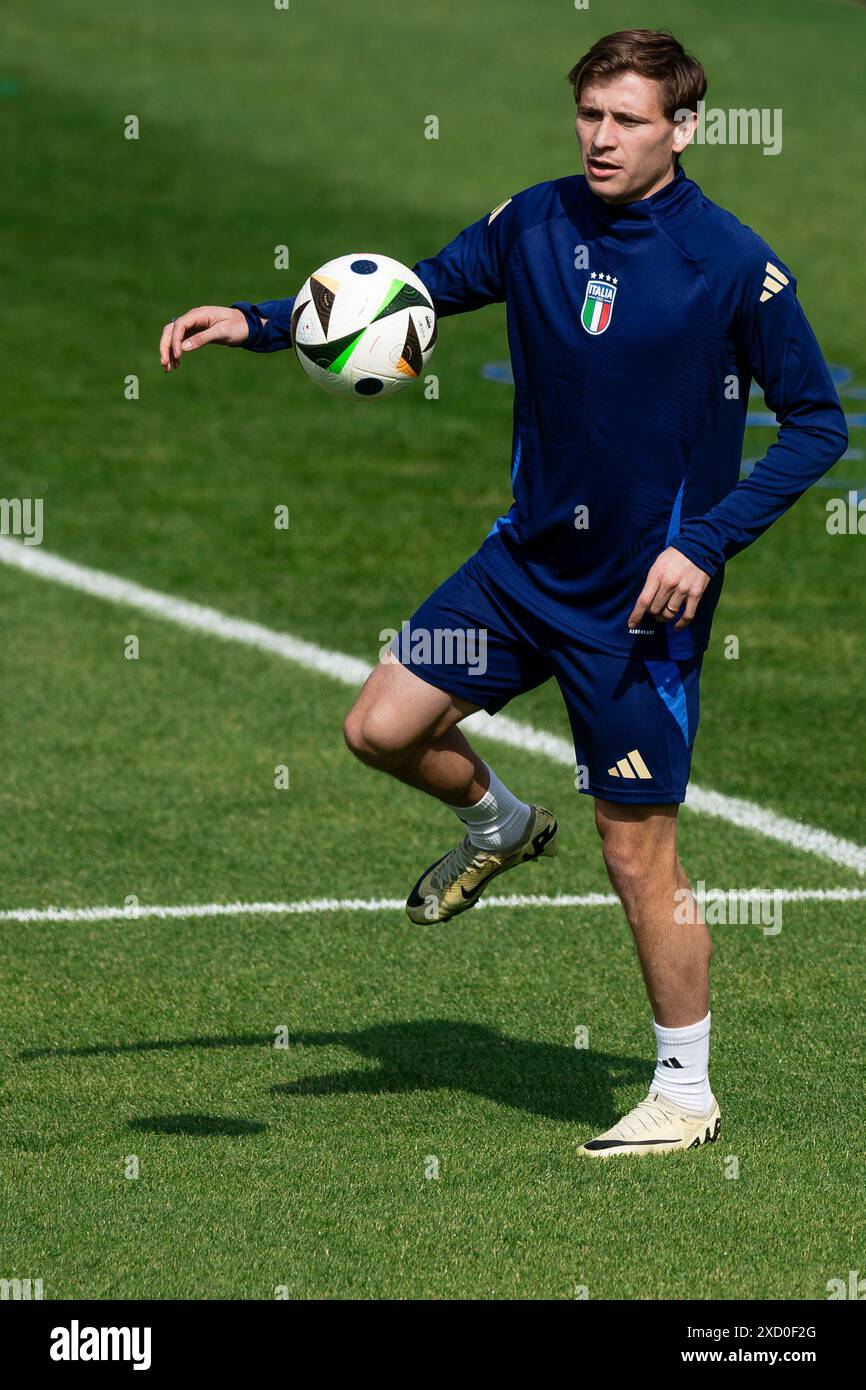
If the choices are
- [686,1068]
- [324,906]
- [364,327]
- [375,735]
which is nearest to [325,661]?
[324,906]

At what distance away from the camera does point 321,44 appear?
28.6 metres

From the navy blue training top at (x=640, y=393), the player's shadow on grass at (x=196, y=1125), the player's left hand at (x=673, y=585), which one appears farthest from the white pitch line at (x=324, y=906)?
the player's left hand at (x=673, y=585)

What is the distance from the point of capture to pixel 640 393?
17.9 ft

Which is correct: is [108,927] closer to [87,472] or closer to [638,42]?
[638,42]

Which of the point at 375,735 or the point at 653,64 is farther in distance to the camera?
the point at 375,735

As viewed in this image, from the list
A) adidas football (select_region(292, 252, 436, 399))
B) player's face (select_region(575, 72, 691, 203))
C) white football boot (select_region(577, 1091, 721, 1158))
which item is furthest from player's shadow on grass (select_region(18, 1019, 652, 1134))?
player's face (select_region(575, 72, 691, 203))

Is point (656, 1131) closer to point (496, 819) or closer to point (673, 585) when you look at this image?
point (496, 819)

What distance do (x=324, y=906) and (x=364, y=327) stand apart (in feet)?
8.49

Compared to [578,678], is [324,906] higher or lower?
lower

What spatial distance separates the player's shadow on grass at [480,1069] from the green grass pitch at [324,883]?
2 centimetres

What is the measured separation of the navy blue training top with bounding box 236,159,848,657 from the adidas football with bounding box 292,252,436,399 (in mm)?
248

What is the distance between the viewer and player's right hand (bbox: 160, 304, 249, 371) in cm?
578

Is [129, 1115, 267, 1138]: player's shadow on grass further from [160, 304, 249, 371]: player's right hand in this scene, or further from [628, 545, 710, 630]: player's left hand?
[160, 304, 249, 371]: player's right hand

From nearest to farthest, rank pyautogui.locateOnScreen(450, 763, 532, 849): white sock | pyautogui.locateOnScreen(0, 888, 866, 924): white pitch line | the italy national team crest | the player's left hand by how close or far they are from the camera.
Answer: the player's left hand
the italy national team crest
pyautogui.locateOnScreen(450, 763, 532, 849): white sock
pyautogui.locateOnScreen(0, 888, 866, 924): white pitch line
